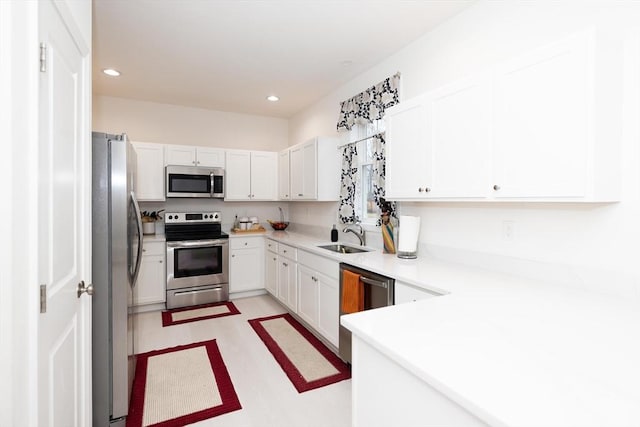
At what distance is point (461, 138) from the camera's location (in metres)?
1.94

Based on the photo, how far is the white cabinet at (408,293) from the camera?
5.99 ft

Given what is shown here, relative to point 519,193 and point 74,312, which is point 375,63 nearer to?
point 519,193

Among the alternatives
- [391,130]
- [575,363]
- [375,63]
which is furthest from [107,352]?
[375,63]

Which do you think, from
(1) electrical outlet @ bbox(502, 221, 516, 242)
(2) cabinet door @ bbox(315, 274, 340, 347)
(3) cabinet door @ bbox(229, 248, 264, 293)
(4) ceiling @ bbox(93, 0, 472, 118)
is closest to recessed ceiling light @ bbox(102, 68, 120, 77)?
(4) ceiling @ bbox(93, 0, 472, 118)

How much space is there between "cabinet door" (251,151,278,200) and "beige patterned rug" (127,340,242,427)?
2380 mm

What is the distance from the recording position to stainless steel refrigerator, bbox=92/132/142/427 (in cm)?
179

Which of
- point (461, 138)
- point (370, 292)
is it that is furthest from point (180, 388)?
point (461, 138)

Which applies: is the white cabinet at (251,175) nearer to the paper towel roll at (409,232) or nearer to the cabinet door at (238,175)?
the cabinet door at (238,175)

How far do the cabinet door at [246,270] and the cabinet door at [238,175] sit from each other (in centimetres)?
82

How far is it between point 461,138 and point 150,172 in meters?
3.70

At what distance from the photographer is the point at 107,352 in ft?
6.03

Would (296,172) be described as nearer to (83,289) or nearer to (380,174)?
(380,174)

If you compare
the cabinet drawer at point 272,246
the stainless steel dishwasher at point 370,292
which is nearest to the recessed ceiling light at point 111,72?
the cabinet drawer at point 272,246

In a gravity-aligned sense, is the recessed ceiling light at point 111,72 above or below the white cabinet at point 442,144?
above
